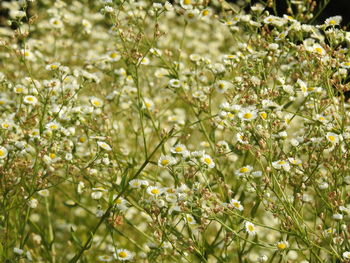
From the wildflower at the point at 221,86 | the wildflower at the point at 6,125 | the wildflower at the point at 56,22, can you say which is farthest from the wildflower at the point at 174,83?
the wildflower at the point at 56,22

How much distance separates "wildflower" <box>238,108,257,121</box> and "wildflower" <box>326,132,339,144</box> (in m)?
0.34

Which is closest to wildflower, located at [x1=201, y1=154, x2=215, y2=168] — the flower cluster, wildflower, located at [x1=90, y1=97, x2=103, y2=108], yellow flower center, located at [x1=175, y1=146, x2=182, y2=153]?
the flower cluster

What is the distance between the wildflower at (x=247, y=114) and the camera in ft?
7.52

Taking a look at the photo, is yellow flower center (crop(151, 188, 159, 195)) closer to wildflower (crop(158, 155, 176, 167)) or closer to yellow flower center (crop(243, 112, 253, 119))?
wildflower (crop(158, 155, 176, 167))

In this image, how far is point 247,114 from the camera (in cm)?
232

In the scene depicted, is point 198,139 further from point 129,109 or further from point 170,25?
point 170,25

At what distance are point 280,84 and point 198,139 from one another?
2390 millimetres

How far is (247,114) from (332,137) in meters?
0.39

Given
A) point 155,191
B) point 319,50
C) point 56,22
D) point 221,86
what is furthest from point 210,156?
point 56,22

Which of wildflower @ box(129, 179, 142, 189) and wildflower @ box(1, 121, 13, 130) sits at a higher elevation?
wildflower @ box(1, 121, 13, 130)

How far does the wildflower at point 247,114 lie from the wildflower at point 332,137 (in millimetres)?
340

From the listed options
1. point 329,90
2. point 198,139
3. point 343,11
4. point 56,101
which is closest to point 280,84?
point 329,90

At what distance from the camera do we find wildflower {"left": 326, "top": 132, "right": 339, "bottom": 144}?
2.32 meters

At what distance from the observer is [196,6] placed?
11.1ft
